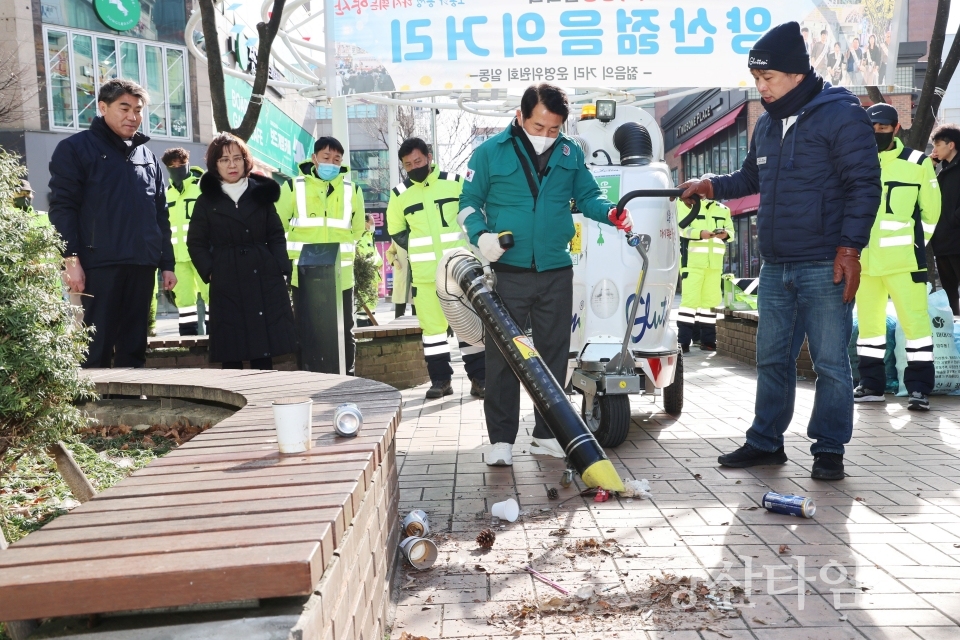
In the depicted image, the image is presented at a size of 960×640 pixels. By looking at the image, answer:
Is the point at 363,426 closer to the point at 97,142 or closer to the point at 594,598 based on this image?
the point at 594,598

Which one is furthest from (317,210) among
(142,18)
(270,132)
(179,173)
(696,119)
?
(696,119)

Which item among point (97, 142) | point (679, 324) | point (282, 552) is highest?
point (97, 142)

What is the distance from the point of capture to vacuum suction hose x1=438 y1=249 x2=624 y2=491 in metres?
3.97

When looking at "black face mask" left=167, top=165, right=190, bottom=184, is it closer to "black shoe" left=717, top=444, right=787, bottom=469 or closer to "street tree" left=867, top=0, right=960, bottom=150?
"black shoe" left=717, top=444, right=787, bottom=469

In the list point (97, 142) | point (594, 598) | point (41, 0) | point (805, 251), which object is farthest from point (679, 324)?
point (41, 0)

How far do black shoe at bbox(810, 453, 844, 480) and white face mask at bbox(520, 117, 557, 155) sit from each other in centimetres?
220

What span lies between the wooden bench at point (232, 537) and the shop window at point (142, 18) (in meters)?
21.0

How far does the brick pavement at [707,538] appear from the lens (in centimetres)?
284

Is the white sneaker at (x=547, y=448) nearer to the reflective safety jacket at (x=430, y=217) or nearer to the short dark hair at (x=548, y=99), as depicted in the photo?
the short dark hair at (x=548, y=99)

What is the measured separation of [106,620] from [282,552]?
0.35 meters

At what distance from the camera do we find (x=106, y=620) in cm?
172

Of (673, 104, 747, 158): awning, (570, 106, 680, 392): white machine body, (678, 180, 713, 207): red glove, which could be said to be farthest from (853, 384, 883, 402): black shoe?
(673, 104, 747, 158): awning

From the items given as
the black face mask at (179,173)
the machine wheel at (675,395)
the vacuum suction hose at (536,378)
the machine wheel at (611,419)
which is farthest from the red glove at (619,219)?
the black face mask at (179,173)

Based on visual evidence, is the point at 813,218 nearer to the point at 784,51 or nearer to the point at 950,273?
the point at 784,51
